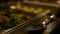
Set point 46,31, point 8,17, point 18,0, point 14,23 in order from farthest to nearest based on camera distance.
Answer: point 18,0 < point 8,17 < point 14,23 < point 46,31

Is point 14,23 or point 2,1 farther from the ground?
point 2,1

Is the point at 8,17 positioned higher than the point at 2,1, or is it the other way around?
the point at 2,1

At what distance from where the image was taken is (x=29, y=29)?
7.00 feet

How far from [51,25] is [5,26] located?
2.81 feet

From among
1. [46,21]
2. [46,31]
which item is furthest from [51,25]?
[46,31]

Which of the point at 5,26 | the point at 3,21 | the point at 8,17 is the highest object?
the point at 8,17

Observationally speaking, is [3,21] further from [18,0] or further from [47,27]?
[18,0]

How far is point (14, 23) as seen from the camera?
267 cm

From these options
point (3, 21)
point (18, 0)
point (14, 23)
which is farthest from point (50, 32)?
point (18, 0)

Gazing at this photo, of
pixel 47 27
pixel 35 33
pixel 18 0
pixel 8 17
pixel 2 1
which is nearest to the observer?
pixel 35 33

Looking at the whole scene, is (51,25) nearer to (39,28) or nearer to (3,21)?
(39,28)

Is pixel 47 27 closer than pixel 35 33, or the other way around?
pixel 35 33

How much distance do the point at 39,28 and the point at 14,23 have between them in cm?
69

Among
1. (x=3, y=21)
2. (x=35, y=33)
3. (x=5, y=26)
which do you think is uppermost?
(x=3, y=21)
